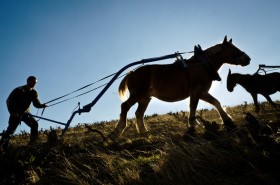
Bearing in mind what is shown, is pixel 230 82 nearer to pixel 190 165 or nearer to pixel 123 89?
pixel 123 89

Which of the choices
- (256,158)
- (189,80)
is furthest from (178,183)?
(189,80)

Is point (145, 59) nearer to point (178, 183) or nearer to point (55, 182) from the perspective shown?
point (55, 182)

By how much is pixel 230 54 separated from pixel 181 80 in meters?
1.57

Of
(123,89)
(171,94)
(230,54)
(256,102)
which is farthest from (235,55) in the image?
(256,102)

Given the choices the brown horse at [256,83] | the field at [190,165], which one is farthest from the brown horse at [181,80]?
the brown horse at [256,83]

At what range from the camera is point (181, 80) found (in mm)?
8773

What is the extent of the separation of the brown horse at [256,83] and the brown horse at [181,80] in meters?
4.29

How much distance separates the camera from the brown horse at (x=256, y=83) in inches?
500

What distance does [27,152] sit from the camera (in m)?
5.48

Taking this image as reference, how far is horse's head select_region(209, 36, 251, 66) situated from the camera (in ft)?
29.5

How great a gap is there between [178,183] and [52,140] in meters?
3.13

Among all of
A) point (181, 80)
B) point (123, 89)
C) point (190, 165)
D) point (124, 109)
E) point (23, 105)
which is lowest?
point (190, 165)

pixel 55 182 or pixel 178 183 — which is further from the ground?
pixel 55 182

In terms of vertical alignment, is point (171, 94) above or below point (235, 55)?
below
